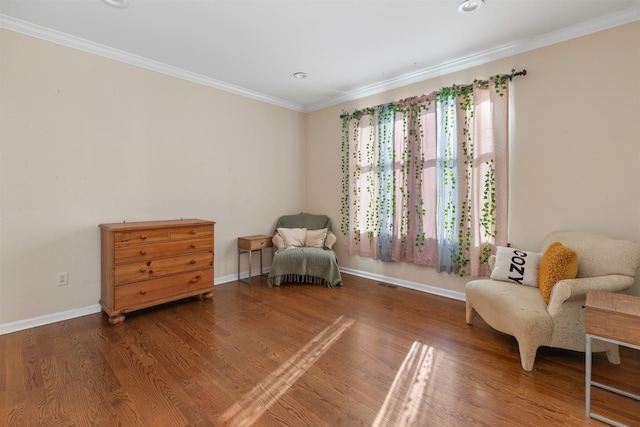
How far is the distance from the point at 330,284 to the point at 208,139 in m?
2.51

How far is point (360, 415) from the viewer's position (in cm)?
163

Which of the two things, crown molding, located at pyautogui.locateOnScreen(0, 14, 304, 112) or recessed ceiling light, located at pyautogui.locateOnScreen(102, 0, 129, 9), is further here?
crown molding, located at pyautogui.locateOnScreen(0, 14, 304, 112)

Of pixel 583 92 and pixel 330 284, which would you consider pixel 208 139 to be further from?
pixel 583 92

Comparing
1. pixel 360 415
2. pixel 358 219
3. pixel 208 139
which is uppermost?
pixel 208 139

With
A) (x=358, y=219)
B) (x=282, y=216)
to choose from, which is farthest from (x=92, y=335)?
(x=358, y=219)

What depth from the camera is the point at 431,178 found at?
360 centimetres

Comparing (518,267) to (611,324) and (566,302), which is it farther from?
(611,324)

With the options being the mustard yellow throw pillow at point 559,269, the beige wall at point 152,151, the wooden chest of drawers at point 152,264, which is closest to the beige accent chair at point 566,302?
the mustard yellow throw pillow at point 559,269

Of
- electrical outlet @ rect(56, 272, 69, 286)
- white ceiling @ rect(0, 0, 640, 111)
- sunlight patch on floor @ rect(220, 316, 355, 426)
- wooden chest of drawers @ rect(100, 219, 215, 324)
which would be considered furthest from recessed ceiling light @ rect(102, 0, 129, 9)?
sunlight patch on floor @ rect(220, 316, 355, 426)

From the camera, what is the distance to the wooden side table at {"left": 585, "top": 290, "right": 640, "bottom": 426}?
151 cm

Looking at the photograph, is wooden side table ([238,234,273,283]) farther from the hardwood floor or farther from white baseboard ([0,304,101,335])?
white baseboard ([0,304,101,335])

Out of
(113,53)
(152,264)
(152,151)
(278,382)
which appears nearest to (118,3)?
(113,53)

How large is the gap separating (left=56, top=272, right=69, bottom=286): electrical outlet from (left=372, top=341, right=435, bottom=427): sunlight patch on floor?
3.09 m

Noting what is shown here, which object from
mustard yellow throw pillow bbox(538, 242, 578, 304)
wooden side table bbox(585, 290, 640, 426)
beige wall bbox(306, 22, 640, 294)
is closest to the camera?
wooden side table bbox(585, 290, 640, 426)
